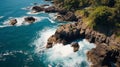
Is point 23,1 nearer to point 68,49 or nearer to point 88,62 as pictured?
point 68,49

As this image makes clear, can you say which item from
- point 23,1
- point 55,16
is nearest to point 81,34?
point 55,16

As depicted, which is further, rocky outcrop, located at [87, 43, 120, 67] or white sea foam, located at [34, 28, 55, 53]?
white sea foam, located at [34, 28, 55, 53]

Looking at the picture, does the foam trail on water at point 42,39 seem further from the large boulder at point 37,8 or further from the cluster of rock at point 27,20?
the large boulder at point 37,8

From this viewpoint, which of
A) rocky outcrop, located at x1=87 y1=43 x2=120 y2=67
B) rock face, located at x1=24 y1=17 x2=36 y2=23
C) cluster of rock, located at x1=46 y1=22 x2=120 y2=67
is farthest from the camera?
rock face, located at x1=24 y1=17 x2=36 y2=23

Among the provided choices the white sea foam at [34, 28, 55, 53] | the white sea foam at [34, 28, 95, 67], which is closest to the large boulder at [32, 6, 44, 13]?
the white sea foam at [34, 28, 55, 53]

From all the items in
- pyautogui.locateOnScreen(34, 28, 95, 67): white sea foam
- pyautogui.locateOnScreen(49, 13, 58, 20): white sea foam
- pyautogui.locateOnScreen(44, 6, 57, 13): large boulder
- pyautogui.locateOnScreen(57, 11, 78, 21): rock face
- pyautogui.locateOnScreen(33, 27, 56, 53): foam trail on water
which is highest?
pyautogui.locateOnScreen(44, 6, 57, 13): large boulder

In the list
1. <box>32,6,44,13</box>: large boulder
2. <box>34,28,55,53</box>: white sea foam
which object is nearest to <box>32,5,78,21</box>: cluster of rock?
<box>32,6,44,13</box>: large boulder

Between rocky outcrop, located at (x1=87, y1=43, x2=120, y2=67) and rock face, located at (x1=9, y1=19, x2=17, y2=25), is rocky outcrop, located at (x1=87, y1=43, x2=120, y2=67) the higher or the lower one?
the lower one

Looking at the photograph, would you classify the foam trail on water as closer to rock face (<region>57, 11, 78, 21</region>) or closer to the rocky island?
the rocky island

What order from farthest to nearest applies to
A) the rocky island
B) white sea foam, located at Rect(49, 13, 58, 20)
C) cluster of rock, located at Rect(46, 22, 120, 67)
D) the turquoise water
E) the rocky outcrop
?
white sea foam, located at Rect(49, 13, 58, 20), the turquoise water, the rocky island, cluster of rock, located at Rect(46, 22, 120, 67), the rocky outcrop
